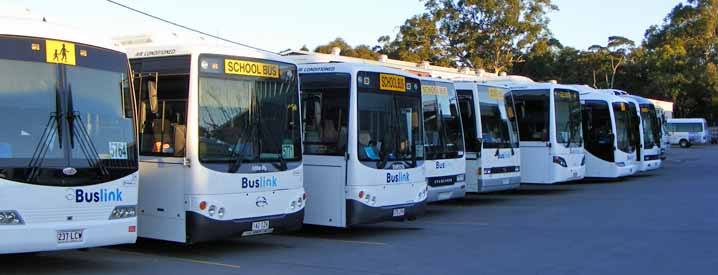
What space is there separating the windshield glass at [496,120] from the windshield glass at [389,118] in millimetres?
4736

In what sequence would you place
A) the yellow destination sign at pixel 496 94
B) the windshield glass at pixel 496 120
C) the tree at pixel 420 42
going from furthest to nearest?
1. the tree at pixel 420 42
2. the yellow destination sign at pixel 496 94
3. the windshield glass at pixel 496 120

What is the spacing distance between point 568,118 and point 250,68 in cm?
1258

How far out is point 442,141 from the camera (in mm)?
15492

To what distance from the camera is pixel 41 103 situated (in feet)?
27.6

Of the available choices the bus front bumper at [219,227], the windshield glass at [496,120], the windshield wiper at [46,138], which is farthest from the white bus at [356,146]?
the windshield glass at [496,120]

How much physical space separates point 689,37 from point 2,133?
8110cm

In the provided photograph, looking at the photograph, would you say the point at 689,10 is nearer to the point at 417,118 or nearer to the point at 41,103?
the point at 417,118

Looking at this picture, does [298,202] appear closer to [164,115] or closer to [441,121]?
[164,115]

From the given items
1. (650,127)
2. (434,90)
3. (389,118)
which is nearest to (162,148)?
(389,118)

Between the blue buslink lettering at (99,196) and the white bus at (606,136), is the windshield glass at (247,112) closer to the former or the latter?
the blue buslink lettering at (99,196)

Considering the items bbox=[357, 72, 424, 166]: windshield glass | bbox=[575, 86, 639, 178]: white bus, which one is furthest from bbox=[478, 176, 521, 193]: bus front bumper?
bbox=[575, 86, 639, 178]: white bus

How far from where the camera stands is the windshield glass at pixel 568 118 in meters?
20.4

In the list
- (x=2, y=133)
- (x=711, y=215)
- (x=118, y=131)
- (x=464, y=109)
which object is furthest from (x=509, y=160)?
(x=2, y=133)

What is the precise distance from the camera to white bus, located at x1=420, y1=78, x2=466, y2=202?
15.0 m
